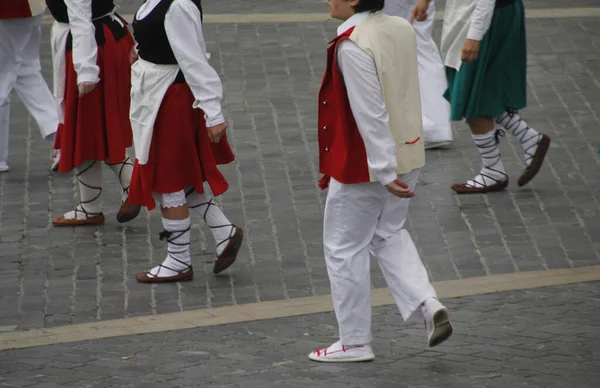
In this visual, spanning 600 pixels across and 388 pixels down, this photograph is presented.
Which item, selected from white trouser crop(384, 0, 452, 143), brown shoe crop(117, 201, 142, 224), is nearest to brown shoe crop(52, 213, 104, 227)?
brown shoe crop(117, 201, 142, 224)

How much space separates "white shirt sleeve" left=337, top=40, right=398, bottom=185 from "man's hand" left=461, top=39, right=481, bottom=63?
269 cm

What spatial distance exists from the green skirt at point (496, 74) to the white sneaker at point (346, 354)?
9.40 feet

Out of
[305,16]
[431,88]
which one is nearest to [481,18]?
[431,88]

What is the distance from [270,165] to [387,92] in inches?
145

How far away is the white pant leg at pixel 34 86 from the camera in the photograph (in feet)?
31.3

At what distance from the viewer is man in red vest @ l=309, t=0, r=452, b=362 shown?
224 inches

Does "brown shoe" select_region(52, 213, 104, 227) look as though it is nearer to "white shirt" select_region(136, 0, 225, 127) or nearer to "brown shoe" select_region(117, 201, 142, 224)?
"brown shoe" select_region(117, 201, 142, 224)

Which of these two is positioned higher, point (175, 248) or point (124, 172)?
point (175, 248)

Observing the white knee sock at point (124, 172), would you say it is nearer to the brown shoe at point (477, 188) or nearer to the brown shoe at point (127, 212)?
the brown shoe at point (127, 212)

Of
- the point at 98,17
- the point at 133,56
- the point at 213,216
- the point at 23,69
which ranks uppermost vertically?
the point at 98,17

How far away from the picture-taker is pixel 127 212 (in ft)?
26.9

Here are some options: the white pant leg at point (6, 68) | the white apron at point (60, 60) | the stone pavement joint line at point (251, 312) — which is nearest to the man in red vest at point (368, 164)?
the stone pavement joint line at point (251, 312)

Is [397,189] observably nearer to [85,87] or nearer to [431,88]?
[85,87]

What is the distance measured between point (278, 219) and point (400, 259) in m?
2.43
